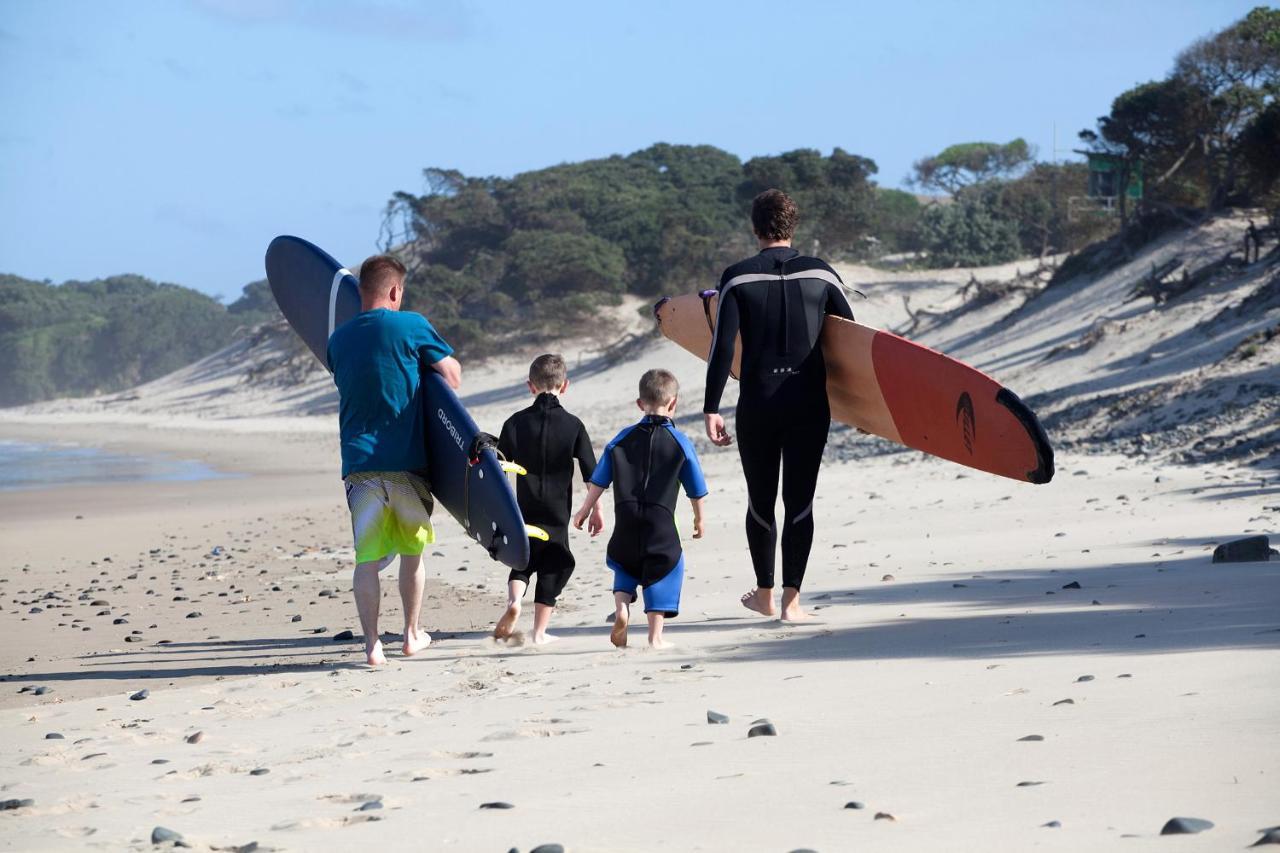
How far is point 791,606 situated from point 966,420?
1135 mm

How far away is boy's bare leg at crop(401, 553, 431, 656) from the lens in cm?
594

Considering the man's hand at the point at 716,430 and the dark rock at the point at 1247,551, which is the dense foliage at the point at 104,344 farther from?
the dark rock at the point at 1247,551

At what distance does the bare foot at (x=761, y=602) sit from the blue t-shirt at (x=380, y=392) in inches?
58.2

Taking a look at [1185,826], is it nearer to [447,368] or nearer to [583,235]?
[447,368]

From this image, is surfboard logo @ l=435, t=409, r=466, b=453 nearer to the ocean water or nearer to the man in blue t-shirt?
the man in blue t-shirt

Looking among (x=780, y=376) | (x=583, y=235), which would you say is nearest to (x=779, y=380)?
(x=780, y=376)

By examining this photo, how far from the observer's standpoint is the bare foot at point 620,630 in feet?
18.6

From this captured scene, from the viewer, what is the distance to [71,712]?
517cm

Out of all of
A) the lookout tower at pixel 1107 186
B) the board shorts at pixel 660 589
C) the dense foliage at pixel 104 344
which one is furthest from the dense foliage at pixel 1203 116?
the dense foliage at pixel 104 344

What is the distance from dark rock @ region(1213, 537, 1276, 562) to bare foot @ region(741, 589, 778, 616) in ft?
6.30

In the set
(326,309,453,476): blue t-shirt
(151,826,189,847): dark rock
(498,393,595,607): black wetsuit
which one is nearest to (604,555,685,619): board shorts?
(498,393,595,607): black wetsuit

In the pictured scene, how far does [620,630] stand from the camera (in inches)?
225

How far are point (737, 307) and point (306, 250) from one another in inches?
108

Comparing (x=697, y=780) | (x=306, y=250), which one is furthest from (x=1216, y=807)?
(x=306, y=250)
